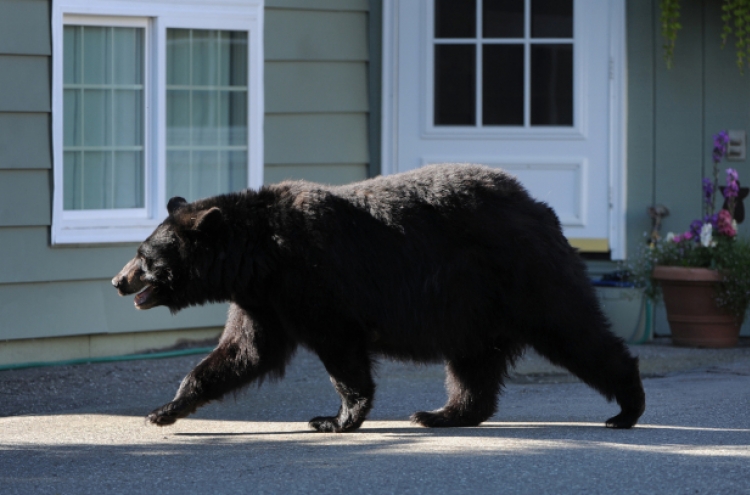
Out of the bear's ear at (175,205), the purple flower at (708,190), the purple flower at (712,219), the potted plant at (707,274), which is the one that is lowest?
the potted plant at (707,274)

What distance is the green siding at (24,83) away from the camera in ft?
23.1

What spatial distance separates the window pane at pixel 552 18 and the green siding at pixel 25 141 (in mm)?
3443

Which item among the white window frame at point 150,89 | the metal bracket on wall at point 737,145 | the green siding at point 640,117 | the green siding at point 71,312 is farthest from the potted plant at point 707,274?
the green siding at point 71,312

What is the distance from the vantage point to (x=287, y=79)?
8.11 meters

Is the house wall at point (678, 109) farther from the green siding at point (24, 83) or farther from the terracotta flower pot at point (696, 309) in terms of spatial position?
the green siding at point (24, 83)

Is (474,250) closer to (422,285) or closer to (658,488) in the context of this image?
(422,285)

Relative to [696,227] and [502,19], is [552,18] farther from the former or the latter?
[696,227]

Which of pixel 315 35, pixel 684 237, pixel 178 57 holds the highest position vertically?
pixel 315 35

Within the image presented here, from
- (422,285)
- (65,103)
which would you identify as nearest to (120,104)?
(65,103)

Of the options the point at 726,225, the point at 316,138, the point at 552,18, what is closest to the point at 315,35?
the point at 316,138

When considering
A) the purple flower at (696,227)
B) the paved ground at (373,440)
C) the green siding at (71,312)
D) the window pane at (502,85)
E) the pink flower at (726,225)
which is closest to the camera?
the paved ground at (373,440)

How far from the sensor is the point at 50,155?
7.24 meters

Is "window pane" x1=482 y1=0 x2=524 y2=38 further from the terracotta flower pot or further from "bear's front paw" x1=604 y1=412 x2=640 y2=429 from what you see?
"bear's front paw" x1=604 y1=412 x2=640 y2=429

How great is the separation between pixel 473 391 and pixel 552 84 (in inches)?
138
